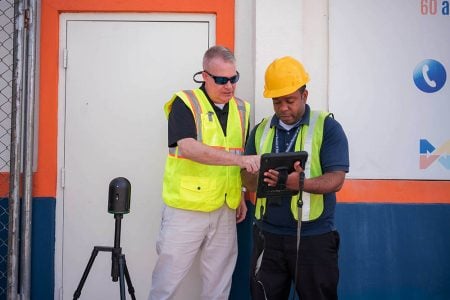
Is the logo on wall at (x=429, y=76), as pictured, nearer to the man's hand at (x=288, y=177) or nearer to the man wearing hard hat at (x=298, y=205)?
the man wearing hard hat at (x=298, y=205)

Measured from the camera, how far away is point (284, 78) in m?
3.22

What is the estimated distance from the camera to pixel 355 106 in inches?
165

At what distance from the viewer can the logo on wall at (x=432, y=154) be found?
13.8ft

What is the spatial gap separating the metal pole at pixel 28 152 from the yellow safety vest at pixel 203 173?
3.79 ft

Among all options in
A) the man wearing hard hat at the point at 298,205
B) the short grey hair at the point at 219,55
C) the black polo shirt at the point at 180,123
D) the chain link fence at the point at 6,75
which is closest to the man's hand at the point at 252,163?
the man wearing hard hat at the point at 298,205

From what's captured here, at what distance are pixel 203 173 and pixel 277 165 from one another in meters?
0.82

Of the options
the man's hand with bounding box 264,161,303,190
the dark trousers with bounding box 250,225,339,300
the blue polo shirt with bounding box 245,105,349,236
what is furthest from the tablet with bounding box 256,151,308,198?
the dark trousers with bounding box 250,225,339,300

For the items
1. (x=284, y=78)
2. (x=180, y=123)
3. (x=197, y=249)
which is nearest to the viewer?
(x=284, y=78)

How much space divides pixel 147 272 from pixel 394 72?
8.34 ft

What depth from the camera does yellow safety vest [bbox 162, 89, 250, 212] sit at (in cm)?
362

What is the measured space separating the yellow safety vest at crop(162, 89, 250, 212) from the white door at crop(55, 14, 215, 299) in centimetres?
64

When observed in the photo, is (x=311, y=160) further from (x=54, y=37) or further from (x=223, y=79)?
(x=54, y=37)

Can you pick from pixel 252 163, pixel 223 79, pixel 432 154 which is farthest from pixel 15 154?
pixel 432 154

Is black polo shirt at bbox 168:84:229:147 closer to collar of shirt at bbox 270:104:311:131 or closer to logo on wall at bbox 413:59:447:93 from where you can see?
collar of shirt at bbox 270:104:311:131
